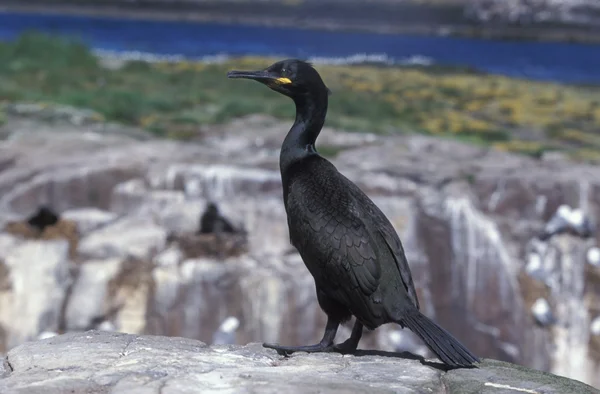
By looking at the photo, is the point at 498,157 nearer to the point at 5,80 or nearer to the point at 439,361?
the point at 439,361

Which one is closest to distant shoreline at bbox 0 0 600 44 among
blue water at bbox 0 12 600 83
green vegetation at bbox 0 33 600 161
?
blue water at bbox 0 12 600 83

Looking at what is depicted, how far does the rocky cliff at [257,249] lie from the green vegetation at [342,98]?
238 centimetres

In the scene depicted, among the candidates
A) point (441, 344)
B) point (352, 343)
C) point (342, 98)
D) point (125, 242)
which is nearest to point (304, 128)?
point (352, 343)

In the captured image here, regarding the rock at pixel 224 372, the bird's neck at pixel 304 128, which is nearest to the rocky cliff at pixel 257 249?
the bird's neck at pixel 304 128

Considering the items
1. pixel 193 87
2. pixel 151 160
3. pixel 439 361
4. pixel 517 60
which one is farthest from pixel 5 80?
pixel 517 60

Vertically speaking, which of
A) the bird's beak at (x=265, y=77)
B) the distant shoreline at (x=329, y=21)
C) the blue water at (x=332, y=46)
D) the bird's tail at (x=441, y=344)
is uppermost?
the distant shoreline at (x=329, y=21)

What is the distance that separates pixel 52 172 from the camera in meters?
12.3

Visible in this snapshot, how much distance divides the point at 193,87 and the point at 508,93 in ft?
27.6

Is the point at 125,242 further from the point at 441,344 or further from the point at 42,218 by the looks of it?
the point at 441,344

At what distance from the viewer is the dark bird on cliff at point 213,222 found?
11578mm

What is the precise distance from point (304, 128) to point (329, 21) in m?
34.7

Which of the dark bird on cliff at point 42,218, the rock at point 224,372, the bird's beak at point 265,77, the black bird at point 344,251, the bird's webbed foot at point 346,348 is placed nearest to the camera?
the rock at point 224,372

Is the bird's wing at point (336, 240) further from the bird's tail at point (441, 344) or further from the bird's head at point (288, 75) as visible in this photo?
the bird's head at point (288, 75)

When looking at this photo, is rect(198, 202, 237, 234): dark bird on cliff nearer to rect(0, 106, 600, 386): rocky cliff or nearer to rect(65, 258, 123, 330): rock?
rect(0, 106, 600, 386): rocky cliff
